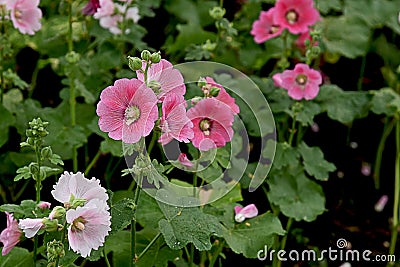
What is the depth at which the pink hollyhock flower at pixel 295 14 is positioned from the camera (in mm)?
2105

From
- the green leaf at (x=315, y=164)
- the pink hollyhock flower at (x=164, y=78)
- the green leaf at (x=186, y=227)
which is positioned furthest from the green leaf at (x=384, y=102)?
the pink hollyhock flower at (x=164, y=78)

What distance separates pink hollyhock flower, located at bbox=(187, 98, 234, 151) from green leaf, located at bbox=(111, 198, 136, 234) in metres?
0.18

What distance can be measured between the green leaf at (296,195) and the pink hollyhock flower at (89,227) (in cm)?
82

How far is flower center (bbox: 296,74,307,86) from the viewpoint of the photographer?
1.98m

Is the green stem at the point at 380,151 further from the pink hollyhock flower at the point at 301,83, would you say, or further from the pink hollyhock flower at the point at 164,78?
the pink hollyhock flower at the point at 164,78

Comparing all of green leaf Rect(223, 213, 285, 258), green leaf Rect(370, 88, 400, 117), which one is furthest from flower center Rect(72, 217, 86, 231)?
green leaf Rect(370, 88, 400, 117)

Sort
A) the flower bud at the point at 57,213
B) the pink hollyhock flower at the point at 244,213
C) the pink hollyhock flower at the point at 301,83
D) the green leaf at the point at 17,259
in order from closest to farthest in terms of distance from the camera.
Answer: the flower bud at the point at 57,213 < the green leaf at the point at 17,259 < the pink hollyhock flower at the point at 244,213 < the pink hollyhock flower at the point at 301,83

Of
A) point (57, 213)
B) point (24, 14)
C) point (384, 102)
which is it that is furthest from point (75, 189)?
point (384, 102)

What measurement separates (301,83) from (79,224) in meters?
0.98

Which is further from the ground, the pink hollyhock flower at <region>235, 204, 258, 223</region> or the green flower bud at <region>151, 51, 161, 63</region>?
the green flower bud at <region>151, 51, 161, 63</region>

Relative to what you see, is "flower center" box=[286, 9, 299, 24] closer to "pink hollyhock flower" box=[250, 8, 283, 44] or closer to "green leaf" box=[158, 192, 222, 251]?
"pink hollyhock flower" box=[250, 8, 283, 44]

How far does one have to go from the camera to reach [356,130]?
8.66 feet

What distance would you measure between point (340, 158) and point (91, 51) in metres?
0.93

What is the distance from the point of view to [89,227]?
119cm
